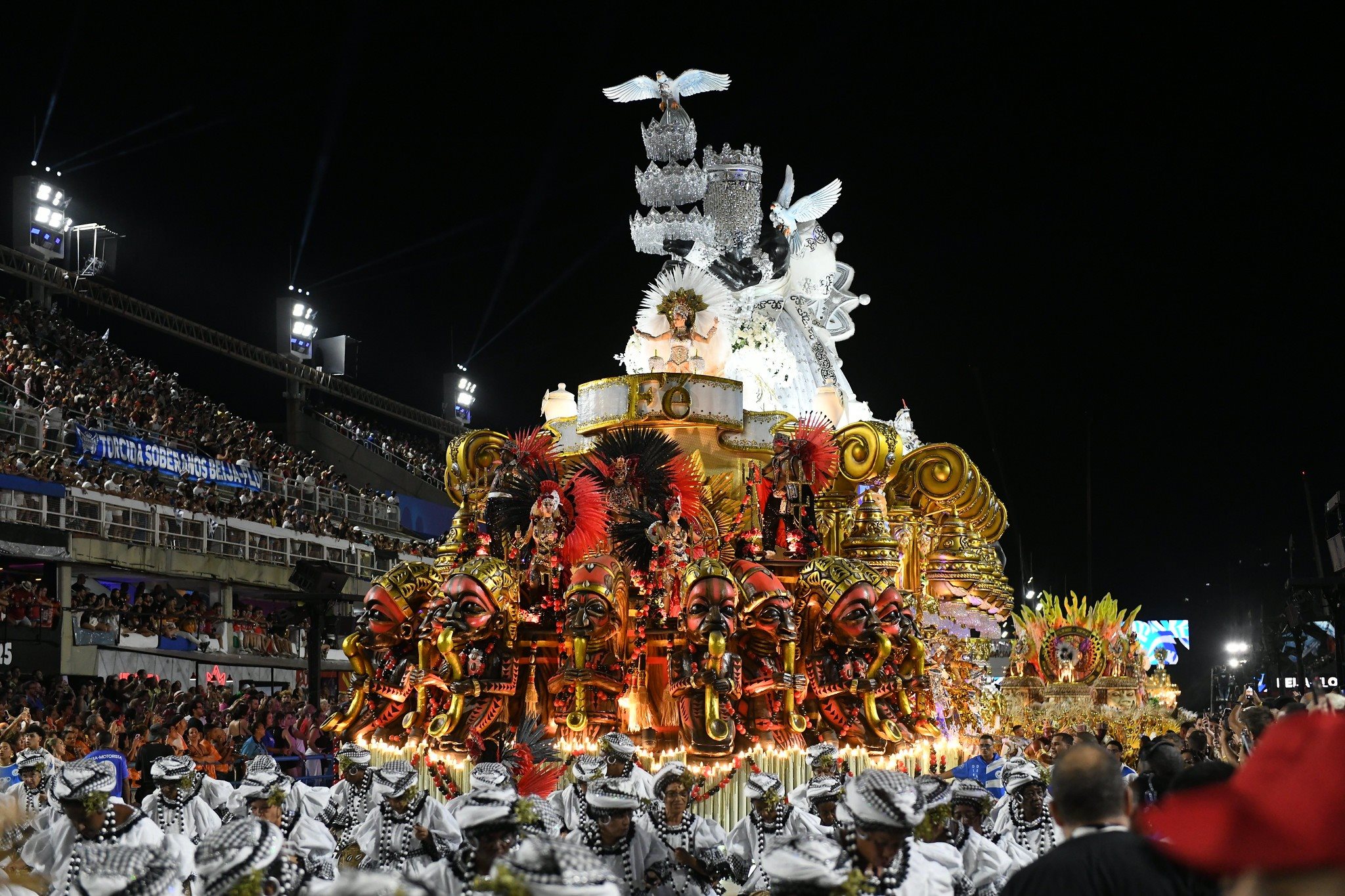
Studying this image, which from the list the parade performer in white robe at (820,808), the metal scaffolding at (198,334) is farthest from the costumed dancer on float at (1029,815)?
the metal scaffolding at (198,334)

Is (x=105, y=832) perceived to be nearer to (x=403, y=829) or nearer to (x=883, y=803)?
(x=403, y=829)

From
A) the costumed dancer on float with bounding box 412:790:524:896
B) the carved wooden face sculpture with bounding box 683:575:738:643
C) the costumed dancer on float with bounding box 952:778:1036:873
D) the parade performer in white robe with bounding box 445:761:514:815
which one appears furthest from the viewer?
the carved wooden face sculpture with bounding box 683:575:738:643

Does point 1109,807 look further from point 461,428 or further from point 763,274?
point 461,428

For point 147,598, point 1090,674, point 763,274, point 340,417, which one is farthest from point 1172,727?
point 340,417

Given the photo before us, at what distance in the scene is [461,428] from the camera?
44.7m

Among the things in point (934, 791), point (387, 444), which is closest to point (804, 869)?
point (934, 791)

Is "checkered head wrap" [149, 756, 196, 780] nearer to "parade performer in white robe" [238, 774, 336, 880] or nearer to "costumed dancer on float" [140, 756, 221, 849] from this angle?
"costumed dancer on float" [140, 756, 221, 849]


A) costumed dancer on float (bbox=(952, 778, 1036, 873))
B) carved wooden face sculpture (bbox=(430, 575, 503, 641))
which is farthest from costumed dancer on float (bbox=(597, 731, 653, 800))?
carved wooden face sculpture (bbox=(430, 575, 503, 641))

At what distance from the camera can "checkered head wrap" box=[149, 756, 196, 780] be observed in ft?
29.2

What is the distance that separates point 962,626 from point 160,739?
11.0 m

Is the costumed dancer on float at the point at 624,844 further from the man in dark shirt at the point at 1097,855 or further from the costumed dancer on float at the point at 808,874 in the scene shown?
the man in dark shirt at the point at 1097,855

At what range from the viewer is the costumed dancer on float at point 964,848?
6578 mm

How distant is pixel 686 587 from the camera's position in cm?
1332

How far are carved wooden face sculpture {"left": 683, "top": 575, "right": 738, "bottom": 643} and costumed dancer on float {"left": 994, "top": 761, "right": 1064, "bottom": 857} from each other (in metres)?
5.20
